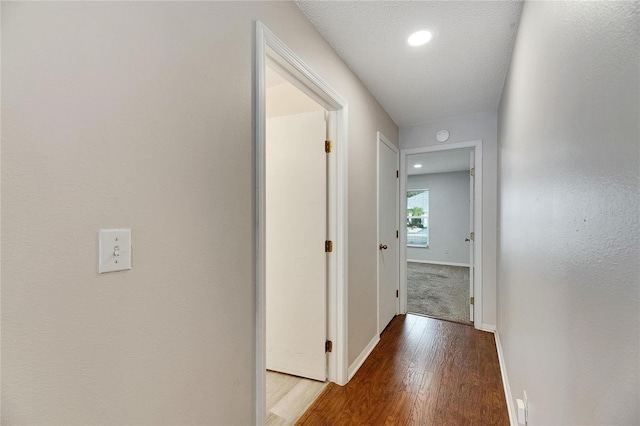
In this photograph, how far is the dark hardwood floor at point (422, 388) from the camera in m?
1.76

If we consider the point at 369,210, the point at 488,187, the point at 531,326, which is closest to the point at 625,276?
the point at 531,326

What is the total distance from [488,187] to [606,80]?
2783 millimetres

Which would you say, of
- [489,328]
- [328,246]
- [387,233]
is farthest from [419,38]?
[489,328]

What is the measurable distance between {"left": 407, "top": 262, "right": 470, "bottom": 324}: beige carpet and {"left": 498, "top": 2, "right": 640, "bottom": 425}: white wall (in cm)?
247

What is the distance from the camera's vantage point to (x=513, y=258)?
179cm

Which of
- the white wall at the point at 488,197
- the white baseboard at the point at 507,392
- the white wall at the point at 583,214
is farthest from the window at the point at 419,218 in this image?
the white wall at the point at 583,214

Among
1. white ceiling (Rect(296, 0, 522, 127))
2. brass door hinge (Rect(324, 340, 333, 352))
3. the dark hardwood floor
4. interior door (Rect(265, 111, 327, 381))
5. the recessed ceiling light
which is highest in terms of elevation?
white ceiling (Rect(296, 0, 522, 127))

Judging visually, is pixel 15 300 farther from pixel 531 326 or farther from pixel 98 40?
pixel 531 326

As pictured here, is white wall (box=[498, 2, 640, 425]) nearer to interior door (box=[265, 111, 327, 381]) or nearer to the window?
interior door (box=[265, 111, 327, 381])

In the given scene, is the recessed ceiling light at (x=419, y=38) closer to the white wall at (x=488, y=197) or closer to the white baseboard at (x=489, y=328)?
the white wall at (x=488, y=197)

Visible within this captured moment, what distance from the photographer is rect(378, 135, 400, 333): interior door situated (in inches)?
115

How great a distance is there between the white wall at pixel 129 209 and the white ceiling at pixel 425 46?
0.62 meters

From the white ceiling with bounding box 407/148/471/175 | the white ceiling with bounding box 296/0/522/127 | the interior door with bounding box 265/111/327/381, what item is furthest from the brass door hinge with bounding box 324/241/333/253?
the white ceiling with bounding box 407/148/471/175

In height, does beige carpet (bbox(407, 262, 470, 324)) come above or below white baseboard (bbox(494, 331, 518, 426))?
below
